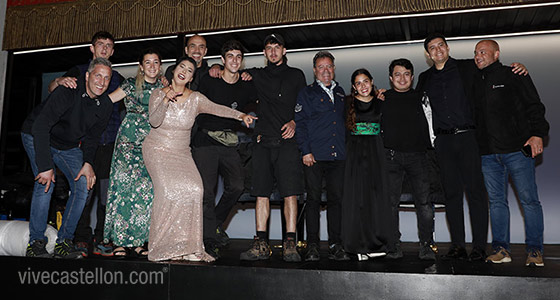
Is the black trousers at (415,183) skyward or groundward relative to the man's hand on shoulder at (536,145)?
groundward

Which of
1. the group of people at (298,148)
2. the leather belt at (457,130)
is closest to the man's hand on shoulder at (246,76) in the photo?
the group of people at (298,148)

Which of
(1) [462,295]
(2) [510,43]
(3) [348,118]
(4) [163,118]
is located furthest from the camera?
(2) [510,43]

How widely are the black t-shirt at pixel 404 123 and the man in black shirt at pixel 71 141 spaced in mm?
2295

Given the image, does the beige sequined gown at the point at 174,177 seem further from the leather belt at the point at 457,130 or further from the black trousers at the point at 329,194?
the leather belt at the point at 457,130

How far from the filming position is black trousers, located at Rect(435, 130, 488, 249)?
322 cm

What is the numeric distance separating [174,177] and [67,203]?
0.98 metres

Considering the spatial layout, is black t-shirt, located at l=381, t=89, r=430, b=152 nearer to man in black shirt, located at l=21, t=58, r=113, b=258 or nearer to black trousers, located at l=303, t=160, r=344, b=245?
black trousers, located at l=303, t=160, r=344, b=245

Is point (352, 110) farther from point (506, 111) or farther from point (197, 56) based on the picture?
point (197, 56)

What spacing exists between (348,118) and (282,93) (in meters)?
0.58

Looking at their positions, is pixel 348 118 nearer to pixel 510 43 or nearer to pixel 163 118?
pixel 163 118

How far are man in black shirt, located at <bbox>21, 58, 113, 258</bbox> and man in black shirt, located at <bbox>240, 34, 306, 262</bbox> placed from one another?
4.23 feet

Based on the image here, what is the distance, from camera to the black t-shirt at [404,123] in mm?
3391

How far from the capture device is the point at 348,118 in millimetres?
3414

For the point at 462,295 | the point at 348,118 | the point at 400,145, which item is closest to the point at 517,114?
the point at 400,145
